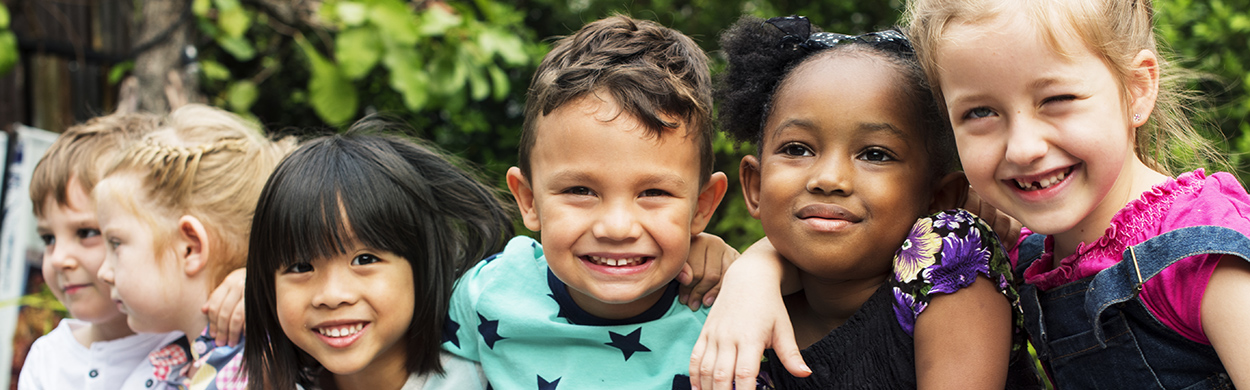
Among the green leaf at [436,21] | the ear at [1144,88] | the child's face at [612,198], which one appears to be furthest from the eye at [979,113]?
the green leaf at [436,21]

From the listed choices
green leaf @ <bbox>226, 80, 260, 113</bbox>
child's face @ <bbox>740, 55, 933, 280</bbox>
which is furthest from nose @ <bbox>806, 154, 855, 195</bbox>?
green leaf @ <bbox>226, 80, 260, 113</bbox>

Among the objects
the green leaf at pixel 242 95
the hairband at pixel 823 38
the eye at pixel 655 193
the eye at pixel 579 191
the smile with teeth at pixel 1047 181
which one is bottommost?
the green leaf at pixel 242 95

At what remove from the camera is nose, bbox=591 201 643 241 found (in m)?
1.75

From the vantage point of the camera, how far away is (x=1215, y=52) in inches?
150

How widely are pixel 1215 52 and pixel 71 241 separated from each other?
4.47m

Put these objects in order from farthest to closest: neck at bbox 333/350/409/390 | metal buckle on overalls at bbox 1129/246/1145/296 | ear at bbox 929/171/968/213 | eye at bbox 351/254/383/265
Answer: neck at bbox 333/350/409/390, eye at bbox 351/254/383/265, ear at bbox 929/171/968/213, metal buckle on overalls at bbox 1129/246/1145/296

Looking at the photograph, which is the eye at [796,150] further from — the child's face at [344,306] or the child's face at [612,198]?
the child's face at [344,306]

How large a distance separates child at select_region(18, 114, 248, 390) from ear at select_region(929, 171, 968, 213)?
223cm

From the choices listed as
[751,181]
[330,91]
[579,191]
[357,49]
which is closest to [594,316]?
[579,191]

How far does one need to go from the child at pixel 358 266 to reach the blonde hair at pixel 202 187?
0.48m

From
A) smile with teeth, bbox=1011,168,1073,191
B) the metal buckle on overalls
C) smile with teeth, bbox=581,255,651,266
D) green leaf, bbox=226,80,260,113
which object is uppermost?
smile with teeth, bbox=1011,168,1073,191

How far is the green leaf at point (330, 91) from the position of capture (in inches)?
169

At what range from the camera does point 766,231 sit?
1.75m

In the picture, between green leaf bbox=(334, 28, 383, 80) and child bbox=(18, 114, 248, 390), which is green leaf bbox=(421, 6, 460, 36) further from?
child bbox=(18, 114, 248, 390)
